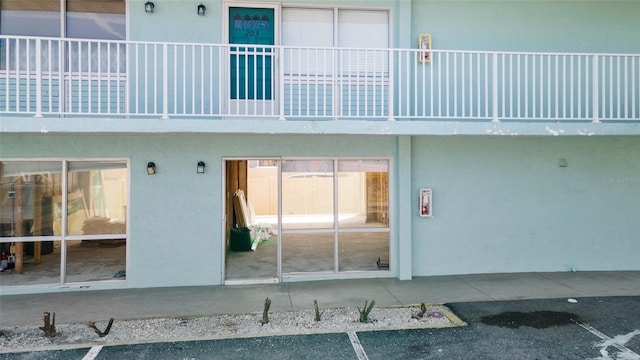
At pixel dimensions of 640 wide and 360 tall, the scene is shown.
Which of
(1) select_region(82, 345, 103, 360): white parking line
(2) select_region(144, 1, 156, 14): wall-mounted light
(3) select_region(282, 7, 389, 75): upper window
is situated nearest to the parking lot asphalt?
(1) select_region(82, 345, 103, 360): white parking line

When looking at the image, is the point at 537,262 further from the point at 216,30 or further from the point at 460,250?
the point at 216,30

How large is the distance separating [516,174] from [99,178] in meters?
7.58

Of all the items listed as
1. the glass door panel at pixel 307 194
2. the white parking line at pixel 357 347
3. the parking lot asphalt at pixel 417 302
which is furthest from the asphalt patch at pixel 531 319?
the glass door panel at pixel 307 194

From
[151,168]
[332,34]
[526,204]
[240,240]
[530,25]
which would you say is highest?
[530,25]

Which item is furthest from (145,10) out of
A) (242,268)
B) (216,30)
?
(242,268)

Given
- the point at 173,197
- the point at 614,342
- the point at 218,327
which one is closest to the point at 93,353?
the point at 218,327

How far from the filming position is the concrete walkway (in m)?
6.09

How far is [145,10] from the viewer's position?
7371 millimetres

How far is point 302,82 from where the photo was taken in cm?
782

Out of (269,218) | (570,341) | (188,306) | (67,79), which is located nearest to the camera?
(570,341)

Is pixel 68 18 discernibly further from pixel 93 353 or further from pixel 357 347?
pixel 357 347

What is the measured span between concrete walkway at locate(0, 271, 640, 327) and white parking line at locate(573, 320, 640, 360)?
1.33 metres

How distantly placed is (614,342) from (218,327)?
4747mm

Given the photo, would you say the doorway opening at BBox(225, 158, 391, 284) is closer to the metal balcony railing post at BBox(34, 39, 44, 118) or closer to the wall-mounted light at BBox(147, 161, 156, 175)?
the wall-mounted light at BBox(147, 161, 156, 175)
